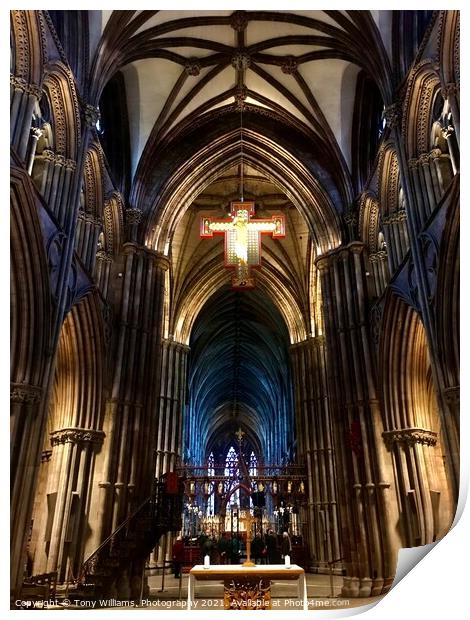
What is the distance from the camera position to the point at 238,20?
14.7 meters

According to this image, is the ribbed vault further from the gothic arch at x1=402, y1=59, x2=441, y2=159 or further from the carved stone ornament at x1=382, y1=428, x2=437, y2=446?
the gothic arch at x1=402, y1=59, x2=441, y2=159

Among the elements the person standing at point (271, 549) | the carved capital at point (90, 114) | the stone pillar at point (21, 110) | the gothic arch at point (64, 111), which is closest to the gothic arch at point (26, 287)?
the stone pillar at point (21, 110)

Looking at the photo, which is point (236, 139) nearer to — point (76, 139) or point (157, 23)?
point (157, 23)

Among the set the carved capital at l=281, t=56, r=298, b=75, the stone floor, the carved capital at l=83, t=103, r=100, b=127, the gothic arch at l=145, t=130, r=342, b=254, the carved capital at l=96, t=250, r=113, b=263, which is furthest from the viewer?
the gothic arch at l=145, t=130, r=342, b=254

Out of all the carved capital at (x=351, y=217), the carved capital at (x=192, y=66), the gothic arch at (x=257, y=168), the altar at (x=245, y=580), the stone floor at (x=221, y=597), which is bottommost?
the stone floor at (x=221, y=597)

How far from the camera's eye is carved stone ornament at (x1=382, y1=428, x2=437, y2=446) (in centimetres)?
1271

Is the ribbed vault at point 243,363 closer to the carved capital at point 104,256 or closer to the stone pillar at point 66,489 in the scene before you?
the carved capital at point 104,256

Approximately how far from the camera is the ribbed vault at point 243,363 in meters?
32.1

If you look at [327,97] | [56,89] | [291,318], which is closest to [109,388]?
[56,89]

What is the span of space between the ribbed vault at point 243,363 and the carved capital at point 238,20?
54.6ft

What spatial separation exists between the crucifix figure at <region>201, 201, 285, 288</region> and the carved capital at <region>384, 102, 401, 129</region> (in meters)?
4.00

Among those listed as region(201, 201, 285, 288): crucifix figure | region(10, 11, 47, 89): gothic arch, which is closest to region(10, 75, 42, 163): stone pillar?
region(10, 11, 47, 89): gothic arch

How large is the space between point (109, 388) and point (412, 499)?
807 cm

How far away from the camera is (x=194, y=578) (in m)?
7.01
